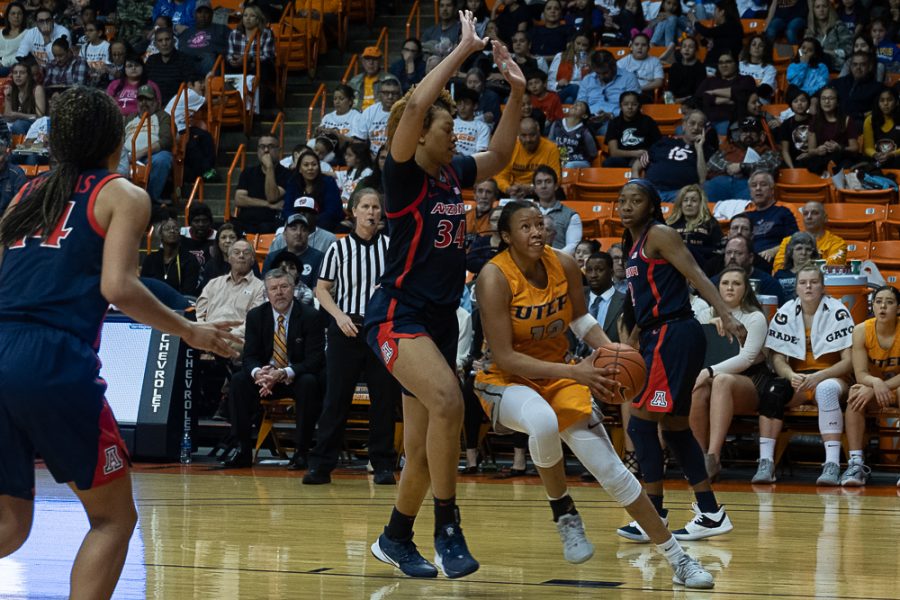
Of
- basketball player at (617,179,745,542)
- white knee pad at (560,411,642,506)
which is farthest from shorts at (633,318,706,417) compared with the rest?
white knee pad at (560,411,642,506)

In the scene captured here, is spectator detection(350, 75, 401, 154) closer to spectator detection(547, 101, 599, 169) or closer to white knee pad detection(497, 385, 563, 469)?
spectator detection(547, 101, 599, 169)

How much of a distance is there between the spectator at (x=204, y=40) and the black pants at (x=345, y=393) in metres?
8.55

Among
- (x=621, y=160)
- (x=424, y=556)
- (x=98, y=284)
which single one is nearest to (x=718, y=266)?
(x=621, y=160)

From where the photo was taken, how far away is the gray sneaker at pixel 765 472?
8.52 m

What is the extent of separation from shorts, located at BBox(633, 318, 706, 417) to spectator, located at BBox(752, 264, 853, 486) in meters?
2.82

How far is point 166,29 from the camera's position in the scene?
15.7 m

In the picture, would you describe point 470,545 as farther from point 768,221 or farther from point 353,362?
point 768,221

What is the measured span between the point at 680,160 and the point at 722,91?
1563 mm

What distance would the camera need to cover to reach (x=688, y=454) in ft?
19.7

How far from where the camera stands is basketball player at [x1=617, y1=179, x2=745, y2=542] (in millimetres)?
5871

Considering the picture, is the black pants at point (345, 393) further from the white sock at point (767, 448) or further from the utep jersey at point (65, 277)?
the utep jersey at point (65, 277)

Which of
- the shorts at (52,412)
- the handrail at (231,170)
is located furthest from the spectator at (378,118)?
the shorts at (52,412)

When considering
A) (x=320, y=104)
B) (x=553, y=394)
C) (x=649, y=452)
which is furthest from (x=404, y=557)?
(x=320, y=104)

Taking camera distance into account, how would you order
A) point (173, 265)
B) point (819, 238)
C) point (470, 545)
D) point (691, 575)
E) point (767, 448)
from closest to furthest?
point (691, 575)
point (470, 545)
point (767, 448)
point (819, 238)
point (173, 265)
